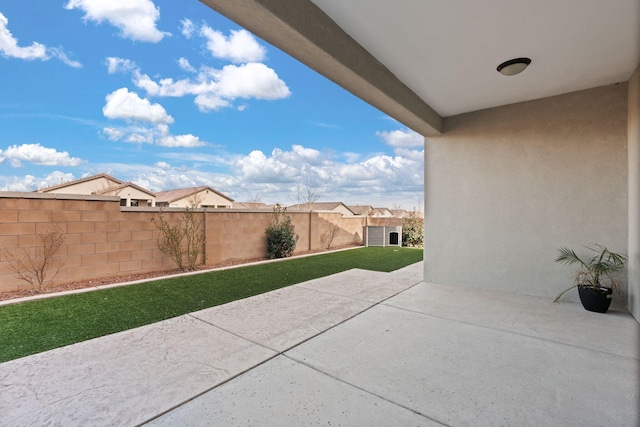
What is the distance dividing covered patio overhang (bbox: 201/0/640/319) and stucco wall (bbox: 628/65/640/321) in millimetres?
24

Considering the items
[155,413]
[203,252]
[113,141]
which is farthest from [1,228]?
[113,141]

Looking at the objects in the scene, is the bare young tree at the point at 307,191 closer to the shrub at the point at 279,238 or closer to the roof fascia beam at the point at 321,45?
the shrub at the point at 279,238

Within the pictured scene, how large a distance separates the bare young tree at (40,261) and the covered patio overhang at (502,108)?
5.24 metres

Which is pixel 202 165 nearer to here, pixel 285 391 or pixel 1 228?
pixel 1 228

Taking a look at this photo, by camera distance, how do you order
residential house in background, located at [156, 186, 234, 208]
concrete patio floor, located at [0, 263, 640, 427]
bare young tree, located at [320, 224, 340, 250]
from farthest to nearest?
residential house in background, located at [156, 186, 234, 208], bare young tree, located at [320, 224, 340, 250], concrete patio floor, located at [0, 263, 640, 427]

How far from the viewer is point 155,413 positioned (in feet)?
5.98

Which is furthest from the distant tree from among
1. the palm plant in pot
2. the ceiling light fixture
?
the palm plant in pot

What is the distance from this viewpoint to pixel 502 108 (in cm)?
478

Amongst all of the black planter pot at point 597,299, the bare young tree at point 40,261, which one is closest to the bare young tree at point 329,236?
the bare young tree at point 40,261

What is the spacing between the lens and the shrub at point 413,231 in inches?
482

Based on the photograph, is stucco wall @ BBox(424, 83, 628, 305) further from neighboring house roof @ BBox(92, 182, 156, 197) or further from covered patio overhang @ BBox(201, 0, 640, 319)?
neighboring house roof @ BBox(92, 182, 156, 197)

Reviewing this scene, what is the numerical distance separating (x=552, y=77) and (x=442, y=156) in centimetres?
192

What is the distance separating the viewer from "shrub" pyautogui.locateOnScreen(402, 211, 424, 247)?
12.2 metres

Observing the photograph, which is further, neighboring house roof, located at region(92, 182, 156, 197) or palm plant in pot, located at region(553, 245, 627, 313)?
neighboring house roof, located at region(92, 182, 156, 197)
